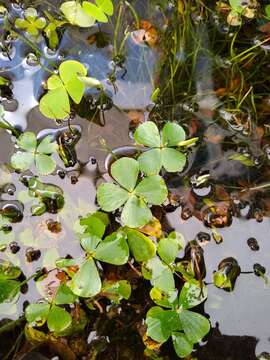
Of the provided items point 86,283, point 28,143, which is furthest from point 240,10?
point 86,283

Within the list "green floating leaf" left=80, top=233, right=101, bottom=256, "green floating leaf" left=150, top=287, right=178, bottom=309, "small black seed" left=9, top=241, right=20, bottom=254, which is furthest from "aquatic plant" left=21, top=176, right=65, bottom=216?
"green floating leaf" left=150, top=287, right=178, bottom=309

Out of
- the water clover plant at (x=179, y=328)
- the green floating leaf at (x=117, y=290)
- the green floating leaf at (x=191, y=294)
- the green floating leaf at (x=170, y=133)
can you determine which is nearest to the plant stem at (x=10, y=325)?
the green floating leaf at (x=117, y=290)

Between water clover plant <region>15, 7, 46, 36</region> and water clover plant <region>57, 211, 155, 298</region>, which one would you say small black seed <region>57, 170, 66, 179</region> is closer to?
water clover plant <region>57, 211, 155, 298</region>

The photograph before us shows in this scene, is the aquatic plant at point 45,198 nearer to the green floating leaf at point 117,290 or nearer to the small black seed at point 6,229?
the small black seed at point 6,229

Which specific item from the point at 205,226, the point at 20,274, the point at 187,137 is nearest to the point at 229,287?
the point at 205,226

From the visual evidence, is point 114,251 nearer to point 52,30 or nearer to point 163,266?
point 163,266

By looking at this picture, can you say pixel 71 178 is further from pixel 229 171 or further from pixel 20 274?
pixel 229 171
